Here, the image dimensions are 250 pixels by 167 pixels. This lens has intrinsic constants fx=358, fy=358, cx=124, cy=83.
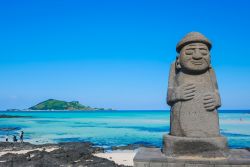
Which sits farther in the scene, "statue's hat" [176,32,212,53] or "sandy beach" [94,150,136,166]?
"sandy beach" [94,150,136,166]

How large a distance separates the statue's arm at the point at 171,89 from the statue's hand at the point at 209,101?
24.9 inches

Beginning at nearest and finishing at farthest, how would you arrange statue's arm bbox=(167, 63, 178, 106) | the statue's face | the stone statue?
the stone statue, the statue's face, statue's arm bbox=(167, 63, 178, 106)

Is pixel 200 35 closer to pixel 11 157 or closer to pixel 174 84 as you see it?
pixel 174 84

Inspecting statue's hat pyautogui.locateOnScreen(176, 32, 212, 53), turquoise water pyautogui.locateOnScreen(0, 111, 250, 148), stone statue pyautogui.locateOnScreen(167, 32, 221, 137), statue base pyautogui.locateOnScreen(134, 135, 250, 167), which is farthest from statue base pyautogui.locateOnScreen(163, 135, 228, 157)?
turquoise water pyautogui.locateOnScreen(0, 111, 250, 148)

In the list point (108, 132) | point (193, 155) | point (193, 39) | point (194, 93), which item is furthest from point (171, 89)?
point (108, 132)

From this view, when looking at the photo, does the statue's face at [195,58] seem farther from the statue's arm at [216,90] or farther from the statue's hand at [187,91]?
the statue's hand at [187,91]

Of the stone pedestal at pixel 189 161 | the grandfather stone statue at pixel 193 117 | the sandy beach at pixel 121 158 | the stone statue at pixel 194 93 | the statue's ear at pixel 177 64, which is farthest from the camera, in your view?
the sandy beach at pixel 121 158

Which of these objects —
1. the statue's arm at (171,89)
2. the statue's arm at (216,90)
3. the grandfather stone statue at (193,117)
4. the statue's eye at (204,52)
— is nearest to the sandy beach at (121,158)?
the statue's arm at (171,89)

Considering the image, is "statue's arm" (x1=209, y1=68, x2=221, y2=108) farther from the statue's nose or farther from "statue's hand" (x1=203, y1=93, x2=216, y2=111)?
the statue's nose

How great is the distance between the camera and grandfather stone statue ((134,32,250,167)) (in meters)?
7.51

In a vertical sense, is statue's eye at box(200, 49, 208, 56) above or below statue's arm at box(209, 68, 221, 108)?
above

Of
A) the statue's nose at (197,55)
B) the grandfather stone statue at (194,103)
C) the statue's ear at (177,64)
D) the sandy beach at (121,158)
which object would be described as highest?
the statue's nose at (197,55)

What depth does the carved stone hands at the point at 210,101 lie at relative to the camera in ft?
25.7

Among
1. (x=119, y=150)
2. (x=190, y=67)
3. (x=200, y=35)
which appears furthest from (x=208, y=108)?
(x=119, y=150)
